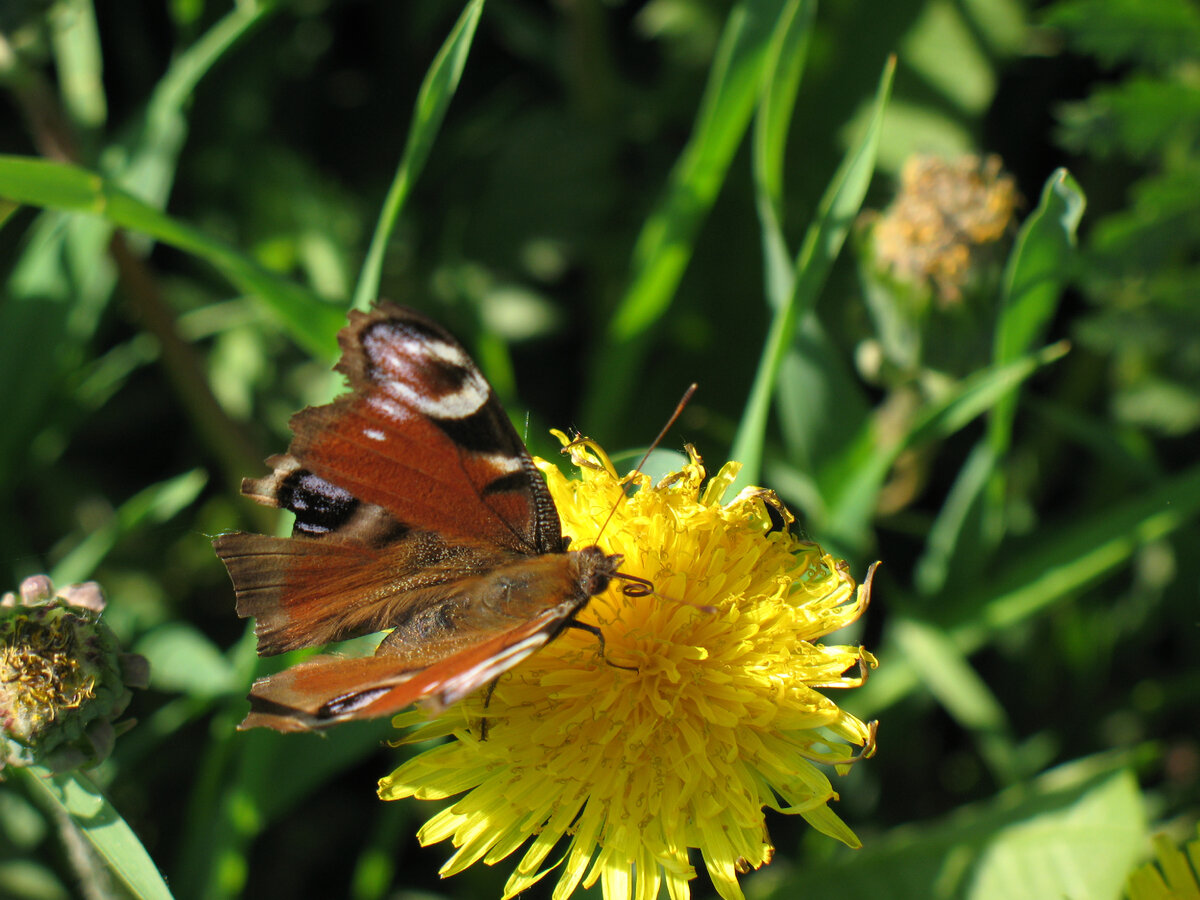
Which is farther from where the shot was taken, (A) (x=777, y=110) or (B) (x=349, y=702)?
(A) (x=777, y=110)

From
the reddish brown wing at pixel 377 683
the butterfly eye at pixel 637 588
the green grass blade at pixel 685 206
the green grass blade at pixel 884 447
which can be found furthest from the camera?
the green grass blade at pixel 685 206

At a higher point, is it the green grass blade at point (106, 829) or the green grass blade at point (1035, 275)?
the green grass blade at point (1035, 275)

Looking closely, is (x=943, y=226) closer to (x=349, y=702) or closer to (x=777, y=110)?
(x=777, y=110)

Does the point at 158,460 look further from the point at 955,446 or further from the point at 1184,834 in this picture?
the point at 1184,834

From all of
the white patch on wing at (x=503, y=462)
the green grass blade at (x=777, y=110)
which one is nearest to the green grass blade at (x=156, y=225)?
the white patch on wing at (x=503, y=462)

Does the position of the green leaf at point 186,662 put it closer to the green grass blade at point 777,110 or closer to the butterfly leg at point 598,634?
the butterfly leg at point 598,634

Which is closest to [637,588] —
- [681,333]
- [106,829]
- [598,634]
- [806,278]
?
[598,634]
